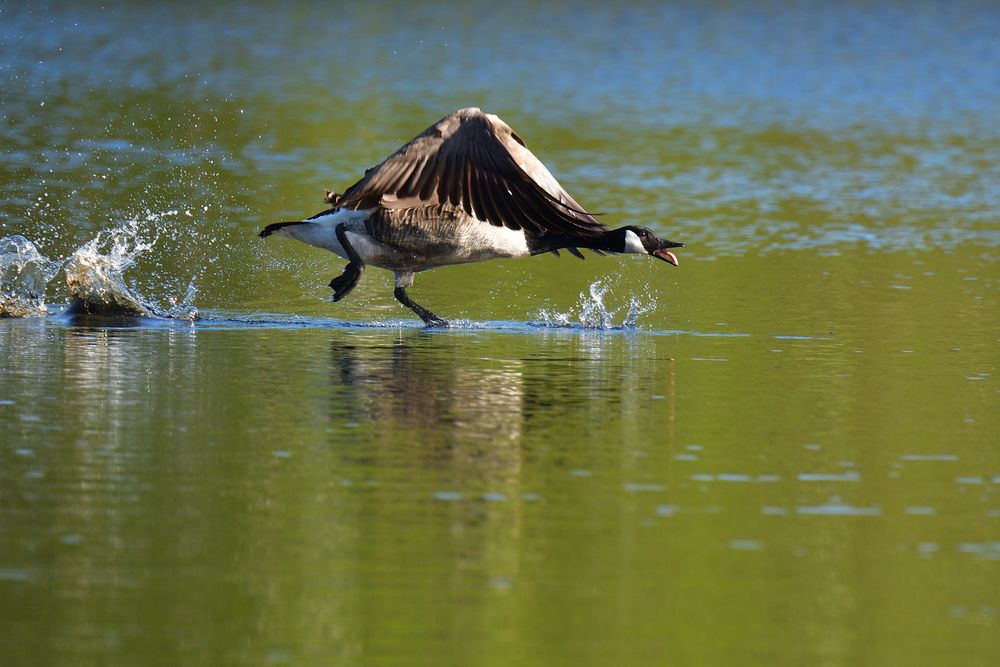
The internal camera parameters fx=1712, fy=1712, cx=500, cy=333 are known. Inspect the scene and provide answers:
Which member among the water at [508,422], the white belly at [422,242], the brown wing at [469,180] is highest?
the brown wing at [469,180]

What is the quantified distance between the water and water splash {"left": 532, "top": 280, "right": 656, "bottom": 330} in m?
0.04

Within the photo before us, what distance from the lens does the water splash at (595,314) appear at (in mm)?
12617

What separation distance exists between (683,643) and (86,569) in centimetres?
208

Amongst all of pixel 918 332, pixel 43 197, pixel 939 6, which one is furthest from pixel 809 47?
Result: pixel 918 332

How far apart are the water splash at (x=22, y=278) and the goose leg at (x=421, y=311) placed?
8.39 ft

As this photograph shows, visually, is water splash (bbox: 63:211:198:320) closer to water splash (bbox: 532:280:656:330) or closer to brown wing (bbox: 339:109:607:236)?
brown wing (bbox: 339:109:607:236)

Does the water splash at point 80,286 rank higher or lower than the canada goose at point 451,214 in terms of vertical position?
lower

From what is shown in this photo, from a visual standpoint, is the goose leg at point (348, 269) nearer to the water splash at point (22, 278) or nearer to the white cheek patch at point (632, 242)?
the white cheek patch at point (632, 242)

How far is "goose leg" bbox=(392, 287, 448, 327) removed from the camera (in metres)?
12.4

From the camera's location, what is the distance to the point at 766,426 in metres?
8.62

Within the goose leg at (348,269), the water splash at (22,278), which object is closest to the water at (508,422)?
the water splash at (22,278)

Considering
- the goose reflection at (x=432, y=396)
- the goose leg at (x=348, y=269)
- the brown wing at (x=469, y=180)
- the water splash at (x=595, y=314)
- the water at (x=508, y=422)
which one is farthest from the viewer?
the water splash at (x=595, y=314)

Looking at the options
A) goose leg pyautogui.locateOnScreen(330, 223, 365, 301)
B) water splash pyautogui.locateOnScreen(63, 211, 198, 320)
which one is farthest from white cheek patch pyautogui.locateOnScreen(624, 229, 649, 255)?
water splash pyautogui.locateOnScreen(63, 211, 198, 320)

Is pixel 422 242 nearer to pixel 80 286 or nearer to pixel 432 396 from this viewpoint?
pixel 80 286
